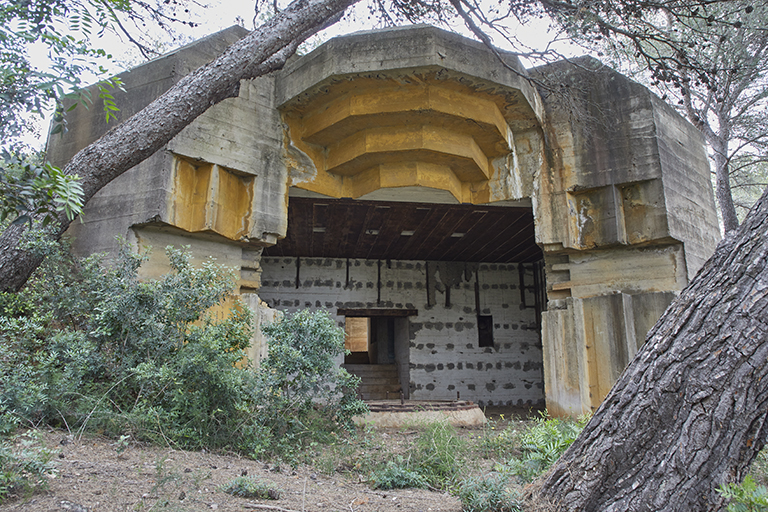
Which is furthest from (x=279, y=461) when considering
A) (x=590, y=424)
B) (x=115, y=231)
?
(x=115, y=231)

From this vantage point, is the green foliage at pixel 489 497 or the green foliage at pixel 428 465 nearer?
the green foliage at pixel 489 497

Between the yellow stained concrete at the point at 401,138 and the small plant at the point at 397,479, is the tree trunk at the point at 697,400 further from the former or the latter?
the yellow stained concrete at the point at 401,138

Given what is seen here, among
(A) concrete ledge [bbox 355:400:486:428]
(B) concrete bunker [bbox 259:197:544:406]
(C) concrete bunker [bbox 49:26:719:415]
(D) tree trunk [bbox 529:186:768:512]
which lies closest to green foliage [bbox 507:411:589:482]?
(D) tree trunk [bbox 529:186:768:512]

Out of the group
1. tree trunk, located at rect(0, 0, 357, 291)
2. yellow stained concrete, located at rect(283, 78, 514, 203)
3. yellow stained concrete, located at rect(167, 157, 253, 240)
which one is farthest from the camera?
yellow stained concrete, located at rect(283, 78, 514, 203)

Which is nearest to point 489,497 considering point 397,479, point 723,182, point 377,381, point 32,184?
point 397,479

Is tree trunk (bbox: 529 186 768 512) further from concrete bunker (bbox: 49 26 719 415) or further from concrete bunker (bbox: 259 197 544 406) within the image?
concrete bunker (bbox: 259 197 544 406)

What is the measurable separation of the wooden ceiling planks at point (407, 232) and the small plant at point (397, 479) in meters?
5.27

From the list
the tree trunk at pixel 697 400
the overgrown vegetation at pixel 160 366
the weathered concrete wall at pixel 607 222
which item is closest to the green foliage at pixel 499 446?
the overgrown vegetation at pixel 160 366

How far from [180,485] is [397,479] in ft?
5.42

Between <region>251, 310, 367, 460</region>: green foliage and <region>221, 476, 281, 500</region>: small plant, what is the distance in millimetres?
1119

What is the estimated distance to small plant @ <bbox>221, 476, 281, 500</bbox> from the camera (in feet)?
10.4

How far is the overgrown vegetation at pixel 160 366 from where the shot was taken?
411cm

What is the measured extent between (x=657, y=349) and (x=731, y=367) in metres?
0.30

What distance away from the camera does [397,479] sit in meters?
3.97
